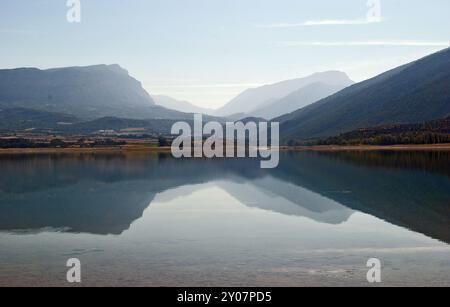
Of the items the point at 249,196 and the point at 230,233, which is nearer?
the point at 230,233

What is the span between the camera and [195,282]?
21594mm

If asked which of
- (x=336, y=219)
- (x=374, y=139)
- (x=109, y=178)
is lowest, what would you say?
(x=336, y=219)

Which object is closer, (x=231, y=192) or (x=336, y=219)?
(x=336, y=219)

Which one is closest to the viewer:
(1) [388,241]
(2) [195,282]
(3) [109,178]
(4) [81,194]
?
(2) [195,282]

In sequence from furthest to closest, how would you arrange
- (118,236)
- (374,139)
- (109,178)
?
(374,139)
(109,178)
(118,236)

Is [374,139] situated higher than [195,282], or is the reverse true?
[374,139]

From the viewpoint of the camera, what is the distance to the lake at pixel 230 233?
22.7 meters

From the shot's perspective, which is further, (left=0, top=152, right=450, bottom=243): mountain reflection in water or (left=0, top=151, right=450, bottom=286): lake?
(left=0, top=152, right=450, bottom=243): mountain reflection in water

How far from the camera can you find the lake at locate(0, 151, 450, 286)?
22734 mm

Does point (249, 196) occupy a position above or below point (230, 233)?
above

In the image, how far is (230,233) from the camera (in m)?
33.2
